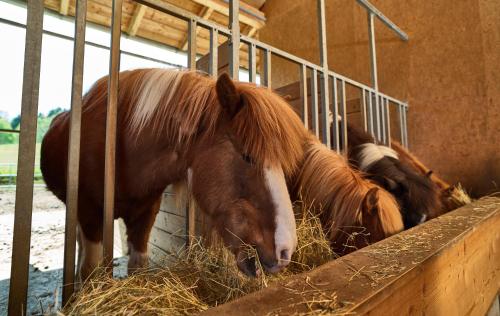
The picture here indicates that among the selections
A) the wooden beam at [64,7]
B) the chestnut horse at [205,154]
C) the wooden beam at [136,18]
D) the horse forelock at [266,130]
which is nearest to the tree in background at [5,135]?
the wooden beam at [64,7]

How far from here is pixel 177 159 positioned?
1.18 metres

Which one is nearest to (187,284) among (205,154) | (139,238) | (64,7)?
(205,154)

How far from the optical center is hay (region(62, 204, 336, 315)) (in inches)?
26.5

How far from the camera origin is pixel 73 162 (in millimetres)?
900

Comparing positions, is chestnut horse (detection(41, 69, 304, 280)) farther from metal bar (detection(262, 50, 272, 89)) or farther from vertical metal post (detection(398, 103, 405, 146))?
vertical metal post (detection(398, 103, 405, 146))

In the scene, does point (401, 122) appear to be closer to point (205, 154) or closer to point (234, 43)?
point (234, 43)

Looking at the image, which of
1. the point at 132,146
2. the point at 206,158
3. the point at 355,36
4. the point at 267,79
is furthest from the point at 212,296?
the point at 355,36

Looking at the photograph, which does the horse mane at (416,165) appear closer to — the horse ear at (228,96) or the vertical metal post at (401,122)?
the vertical metal post at (401,122)

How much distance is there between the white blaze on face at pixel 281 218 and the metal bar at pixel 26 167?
0.73 meters

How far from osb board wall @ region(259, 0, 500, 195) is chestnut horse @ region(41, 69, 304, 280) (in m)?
3.43

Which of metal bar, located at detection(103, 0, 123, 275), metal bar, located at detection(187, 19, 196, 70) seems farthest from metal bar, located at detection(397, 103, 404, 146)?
metal bar, located at detection(103, 0, 123, 275)

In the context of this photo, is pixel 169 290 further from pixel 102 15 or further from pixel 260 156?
pixel 102 15

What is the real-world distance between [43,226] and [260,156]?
4.70 meters

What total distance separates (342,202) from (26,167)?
135 centimetres
